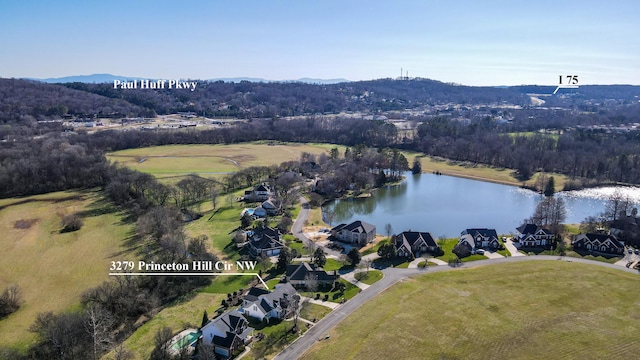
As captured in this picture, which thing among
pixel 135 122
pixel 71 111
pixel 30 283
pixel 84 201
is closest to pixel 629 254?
pixel 30 283

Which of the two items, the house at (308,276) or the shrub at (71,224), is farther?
the shrub at (71,224)

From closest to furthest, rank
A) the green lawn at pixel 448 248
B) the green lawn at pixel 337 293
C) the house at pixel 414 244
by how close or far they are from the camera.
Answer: the green lawn at pixel 337 293 → the house at pixel 414 244 → the green lawn at pixel 448 248

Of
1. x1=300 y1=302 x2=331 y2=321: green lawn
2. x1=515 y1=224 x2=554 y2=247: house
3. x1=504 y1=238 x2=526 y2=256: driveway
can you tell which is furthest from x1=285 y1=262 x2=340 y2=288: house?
x1=515 y1=224 x2=554 y2=247: house

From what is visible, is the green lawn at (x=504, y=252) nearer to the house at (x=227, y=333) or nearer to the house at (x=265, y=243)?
the house at (x=265, y=243)

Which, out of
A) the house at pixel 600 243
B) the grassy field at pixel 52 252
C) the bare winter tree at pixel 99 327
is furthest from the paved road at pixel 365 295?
the grassy field at pixel 52 252

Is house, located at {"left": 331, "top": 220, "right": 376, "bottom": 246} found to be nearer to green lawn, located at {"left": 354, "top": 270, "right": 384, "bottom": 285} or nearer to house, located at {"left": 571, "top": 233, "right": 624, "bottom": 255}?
green lawn, located at {"left": 354, "top": 270, "right": 384, "bottom": 285}

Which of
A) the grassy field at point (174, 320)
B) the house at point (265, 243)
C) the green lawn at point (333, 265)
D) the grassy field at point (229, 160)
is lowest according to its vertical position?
the grassy field at point (174, 320)

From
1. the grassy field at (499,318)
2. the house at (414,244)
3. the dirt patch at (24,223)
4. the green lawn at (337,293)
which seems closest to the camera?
the grassy field at (499,318)

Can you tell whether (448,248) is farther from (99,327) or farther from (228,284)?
(99,327)
